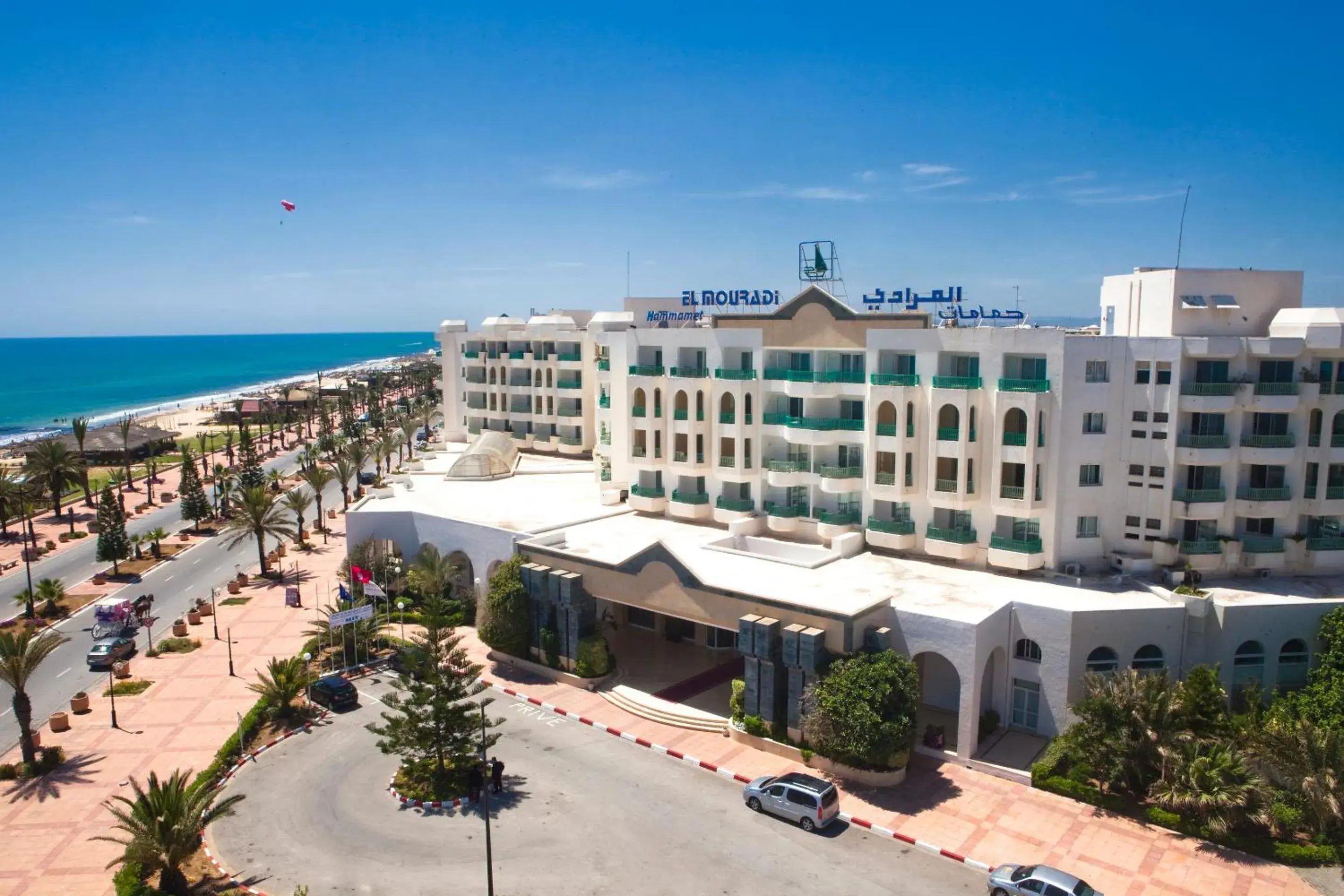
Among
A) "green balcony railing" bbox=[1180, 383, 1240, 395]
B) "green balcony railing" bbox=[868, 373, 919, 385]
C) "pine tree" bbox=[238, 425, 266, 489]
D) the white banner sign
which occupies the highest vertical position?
"green balcony railing" bbox=[868, 373, 919, 385]

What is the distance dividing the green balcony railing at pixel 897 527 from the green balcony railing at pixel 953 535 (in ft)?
3.74

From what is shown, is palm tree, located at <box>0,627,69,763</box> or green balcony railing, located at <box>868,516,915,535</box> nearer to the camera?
palm tree, located at <box>0,627,69,763</box>

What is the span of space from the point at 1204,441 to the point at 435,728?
116 feet

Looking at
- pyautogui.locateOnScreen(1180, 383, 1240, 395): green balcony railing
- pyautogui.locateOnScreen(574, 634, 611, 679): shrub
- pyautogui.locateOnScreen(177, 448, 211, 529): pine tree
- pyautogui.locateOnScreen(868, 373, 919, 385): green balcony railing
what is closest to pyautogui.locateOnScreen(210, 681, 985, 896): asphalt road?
pyautogui.locateOnScreen(574, 634, 611, 679): shrub

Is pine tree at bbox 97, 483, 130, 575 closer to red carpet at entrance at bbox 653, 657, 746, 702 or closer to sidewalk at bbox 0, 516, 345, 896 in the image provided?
sidewalk at bbox 0, 516, 345, 896

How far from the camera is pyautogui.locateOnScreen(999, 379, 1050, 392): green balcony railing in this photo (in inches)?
1673

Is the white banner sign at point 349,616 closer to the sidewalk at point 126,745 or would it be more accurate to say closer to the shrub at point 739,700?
the sidewalk at point 126,745

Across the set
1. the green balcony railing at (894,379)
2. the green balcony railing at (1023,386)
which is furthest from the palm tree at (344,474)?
the green balcony railing at (1023,386)

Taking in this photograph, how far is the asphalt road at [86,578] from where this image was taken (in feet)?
144

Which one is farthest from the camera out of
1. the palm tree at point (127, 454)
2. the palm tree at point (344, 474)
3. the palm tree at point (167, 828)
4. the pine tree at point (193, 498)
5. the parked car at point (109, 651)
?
the palm tree at point (127, 454)

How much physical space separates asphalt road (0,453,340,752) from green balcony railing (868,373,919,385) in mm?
40768

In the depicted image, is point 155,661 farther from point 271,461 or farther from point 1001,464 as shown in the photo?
point 271,461

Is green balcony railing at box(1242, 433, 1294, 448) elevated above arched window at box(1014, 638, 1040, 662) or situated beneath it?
elevated above

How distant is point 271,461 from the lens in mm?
117875
